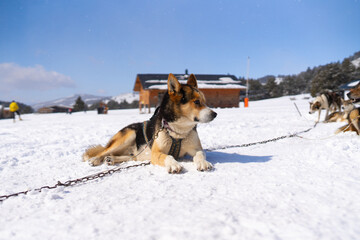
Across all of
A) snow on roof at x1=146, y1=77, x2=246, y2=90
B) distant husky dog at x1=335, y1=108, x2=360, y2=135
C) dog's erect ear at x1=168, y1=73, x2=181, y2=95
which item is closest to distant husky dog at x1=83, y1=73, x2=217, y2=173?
dog's erect ear at x1=168, y1=73, x2=181, y2=95

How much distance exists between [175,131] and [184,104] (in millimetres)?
434

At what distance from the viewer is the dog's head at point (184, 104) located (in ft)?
9.42

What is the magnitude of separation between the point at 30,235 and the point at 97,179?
1267 millimetres

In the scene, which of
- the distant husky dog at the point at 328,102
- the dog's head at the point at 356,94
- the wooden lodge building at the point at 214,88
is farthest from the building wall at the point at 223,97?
the dog's head at the point at 356,94

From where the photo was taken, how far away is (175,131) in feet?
10.1

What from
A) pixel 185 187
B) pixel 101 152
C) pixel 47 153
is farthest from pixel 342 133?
pixel 47 153

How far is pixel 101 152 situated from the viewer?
378 cm

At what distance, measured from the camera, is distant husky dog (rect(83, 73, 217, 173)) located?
283 cm

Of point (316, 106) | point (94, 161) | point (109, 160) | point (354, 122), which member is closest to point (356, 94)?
point (354, 122)

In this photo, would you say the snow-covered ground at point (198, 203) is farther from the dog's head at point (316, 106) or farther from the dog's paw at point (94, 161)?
the dog's head at point (316, 106)

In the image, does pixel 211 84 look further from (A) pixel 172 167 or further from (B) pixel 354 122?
(A) pixel 172 167

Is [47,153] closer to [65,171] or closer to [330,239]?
[65,171]

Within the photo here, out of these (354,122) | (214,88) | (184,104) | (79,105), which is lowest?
(354,122)

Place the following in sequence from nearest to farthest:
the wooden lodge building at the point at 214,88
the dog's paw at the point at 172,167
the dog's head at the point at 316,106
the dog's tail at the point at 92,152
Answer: the dog's paw at the point at 172,167, the dog's tail at the point at 92,152, the dog's head at the point at 316,106, the wooden lodge building at the point at 214,88
